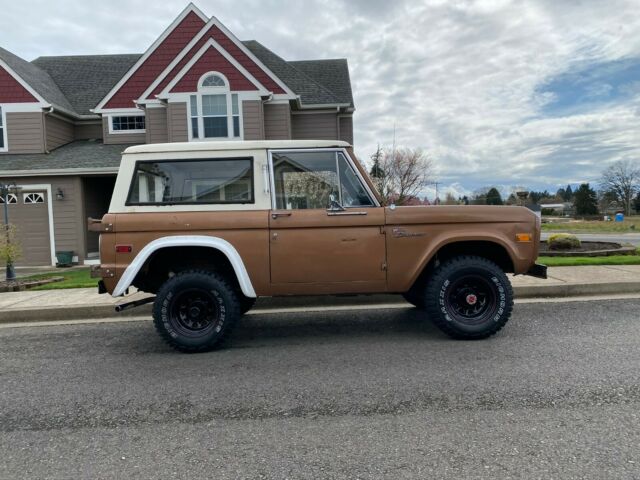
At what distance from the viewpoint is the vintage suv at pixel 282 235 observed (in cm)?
470

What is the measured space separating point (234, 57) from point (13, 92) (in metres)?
7.92

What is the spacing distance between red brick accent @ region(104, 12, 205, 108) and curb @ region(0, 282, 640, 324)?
1179 cm

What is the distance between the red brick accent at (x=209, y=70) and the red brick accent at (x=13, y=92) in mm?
Answer: 5343

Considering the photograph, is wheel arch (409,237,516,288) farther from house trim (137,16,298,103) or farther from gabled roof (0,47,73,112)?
gabled roof (0,47,73,112)

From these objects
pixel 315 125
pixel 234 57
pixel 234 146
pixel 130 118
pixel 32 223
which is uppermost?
pixel 234 57

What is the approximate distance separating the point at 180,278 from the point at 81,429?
5.97 ft

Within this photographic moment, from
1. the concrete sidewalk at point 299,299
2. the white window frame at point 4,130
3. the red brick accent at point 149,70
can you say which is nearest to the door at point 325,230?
the concrete sidewalk at point 299,299

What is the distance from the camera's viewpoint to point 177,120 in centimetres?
1527

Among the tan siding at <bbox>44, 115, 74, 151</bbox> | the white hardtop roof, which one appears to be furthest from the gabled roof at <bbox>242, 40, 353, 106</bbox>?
the white hardtop roof

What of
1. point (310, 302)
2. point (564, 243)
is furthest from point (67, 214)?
point (564, 243)

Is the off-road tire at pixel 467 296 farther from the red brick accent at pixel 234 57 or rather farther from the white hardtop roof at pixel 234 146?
the red brick accent at pixel 234 57

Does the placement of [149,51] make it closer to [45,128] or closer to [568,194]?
[45,128]

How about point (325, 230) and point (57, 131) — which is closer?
point (325, 230)

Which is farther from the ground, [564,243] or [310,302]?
[564,243]
